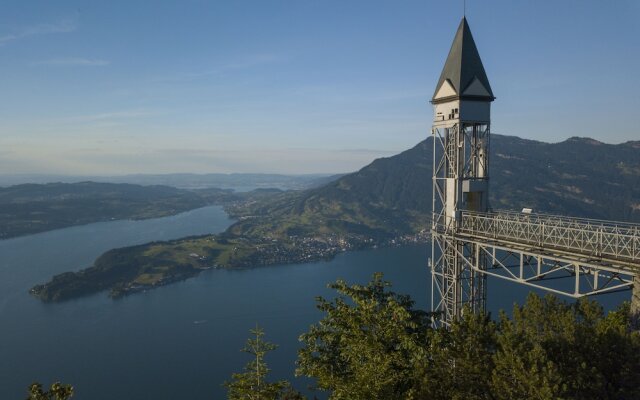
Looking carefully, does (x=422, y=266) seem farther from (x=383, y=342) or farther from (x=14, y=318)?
(x=383, y=342)

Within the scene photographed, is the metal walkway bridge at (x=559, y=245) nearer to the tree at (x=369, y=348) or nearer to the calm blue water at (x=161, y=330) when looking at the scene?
the tree at (x=369, y=348)

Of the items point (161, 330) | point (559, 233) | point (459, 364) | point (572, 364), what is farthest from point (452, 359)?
point (161, 330)

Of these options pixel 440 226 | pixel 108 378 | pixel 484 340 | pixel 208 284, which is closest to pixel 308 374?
pixel 484 340

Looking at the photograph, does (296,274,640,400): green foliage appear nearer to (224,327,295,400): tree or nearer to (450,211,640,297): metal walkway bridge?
(224,327,295,400): tree

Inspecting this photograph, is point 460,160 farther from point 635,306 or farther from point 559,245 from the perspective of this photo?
point 635,306

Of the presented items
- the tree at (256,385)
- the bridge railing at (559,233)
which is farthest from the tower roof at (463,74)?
the tree at (256,385)
